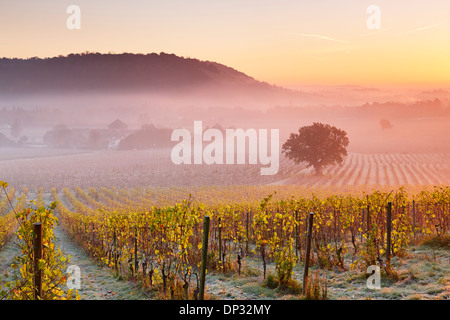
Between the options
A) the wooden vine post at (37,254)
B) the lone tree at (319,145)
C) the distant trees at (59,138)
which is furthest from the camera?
the distant trees at (59,138)

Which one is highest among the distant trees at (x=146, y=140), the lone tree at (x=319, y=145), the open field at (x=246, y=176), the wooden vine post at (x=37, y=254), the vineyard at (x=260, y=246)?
the distant trees at (x=146, y=140)

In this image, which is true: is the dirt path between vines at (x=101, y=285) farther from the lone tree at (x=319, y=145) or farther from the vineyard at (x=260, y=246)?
the lone tree at (x=319, y=145)

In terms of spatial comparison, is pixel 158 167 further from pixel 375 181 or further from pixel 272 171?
pixel 375 181

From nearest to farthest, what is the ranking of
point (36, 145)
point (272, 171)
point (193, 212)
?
point (193, 212) < point (272, 171) < point (36, 145)

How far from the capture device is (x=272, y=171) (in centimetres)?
6488

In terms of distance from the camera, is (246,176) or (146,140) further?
(146,140)

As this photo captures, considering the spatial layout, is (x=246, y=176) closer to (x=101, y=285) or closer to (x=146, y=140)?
(x=101, y=285)

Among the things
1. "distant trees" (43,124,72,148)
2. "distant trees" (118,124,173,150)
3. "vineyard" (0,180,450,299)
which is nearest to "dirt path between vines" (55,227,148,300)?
"vineyard" (0,180,450,299)

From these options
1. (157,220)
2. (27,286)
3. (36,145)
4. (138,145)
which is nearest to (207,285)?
(157,220)

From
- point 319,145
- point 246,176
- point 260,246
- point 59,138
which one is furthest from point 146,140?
point 260,246

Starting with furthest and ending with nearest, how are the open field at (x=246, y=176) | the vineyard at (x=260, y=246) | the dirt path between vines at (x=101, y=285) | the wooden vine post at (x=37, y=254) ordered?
the open field at (x=246, y=176) → the dirt path between vines at (x=101, y=285) → the vineyard at (x=260, y=246) → the wooden vine post at (x=37, y=254)

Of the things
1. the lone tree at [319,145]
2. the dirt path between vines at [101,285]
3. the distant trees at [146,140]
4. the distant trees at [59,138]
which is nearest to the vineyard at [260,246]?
the dirt path between vines at [101,285]

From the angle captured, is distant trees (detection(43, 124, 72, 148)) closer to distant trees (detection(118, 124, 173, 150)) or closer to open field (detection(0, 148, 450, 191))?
distant trees (detection(118, 124, 173, 150))
